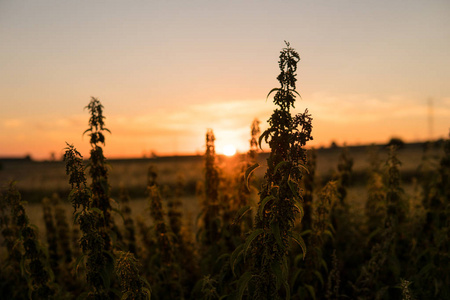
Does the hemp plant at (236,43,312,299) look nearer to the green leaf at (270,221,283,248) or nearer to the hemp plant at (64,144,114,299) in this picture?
the green leaf at (270,221,283,248)

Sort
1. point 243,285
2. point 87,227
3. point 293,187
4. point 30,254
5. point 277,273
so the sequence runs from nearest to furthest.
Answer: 1. point 293,187
2. point 277,273
3. point 243,285
4. point 87,227
5. point 30,254

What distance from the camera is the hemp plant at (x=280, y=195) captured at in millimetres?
2807

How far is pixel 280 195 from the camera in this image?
285 centimetres

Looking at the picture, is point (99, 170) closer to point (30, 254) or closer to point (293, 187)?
point (30, 254)

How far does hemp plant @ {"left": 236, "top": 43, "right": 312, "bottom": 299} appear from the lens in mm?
2807


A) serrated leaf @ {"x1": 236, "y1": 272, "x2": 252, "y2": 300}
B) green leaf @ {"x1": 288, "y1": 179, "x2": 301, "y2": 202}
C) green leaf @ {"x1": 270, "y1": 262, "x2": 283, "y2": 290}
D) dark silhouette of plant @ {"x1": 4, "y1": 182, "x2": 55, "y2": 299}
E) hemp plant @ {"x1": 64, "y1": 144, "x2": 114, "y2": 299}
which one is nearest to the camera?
green leaf @ {"x1": 288, "y1": 179, "x2": 301, "y2": 202}

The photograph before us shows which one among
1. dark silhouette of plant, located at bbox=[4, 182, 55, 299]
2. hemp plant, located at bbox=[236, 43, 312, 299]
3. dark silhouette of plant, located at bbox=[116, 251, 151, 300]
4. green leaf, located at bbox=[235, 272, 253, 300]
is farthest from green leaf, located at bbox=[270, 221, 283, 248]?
dark silhouette of plant, located at bbox=[4, 182, 55, 299]

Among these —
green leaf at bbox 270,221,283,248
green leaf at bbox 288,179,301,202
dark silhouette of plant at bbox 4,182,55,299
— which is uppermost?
green leaf at bbox 288,179,301,202

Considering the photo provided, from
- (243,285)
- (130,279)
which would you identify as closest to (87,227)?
(130,279)

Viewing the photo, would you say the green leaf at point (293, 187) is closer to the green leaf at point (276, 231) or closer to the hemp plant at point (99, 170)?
the green leaf at point (276, 231)

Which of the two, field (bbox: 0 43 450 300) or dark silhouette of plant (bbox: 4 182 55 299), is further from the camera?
dark silhouette of plant (bbox: 4 182 55 299)

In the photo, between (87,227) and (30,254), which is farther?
(30,254)

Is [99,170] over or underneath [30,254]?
over

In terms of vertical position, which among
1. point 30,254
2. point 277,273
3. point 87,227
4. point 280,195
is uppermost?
point 280,195
